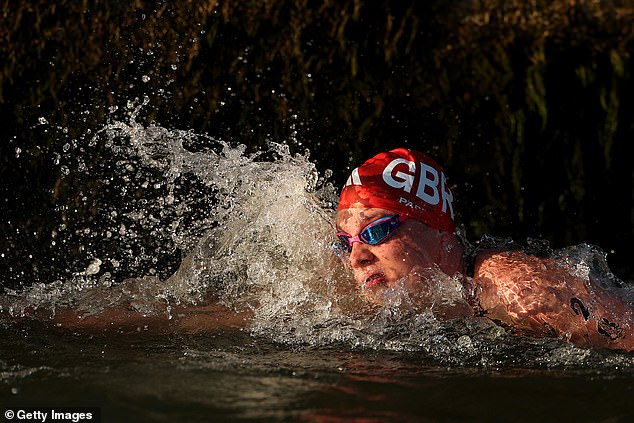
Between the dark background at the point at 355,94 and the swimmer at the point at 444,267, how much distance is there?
2.67m

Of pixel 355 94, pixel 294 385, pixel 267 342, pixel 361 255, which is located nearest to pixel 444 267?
pixel 361 255

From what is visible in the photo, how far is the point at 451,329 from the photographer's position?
4.67 m

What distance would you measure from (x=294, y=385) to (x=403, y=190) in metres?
1.78

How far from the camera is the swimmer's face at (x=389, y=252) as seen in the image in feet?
16.3

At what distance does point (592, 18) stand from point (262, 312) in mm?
4568

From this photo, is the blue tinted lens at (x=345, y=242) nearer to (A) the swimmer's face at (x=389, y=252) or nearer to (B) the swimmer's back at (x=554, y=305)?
(A) the swimmer's face at (x=389, y=252)

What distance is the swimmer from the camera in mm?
4461

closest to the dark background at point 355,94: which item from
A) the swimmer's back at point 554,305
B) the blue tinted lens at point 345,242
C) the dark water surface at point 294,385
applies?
the blue tinted lens at point 345,242

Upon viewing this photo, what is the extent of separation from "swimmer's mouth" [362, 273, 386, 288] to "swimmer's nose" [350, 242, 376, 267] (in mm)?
85

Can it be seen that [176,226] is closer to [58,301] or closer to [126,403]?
[58,301]

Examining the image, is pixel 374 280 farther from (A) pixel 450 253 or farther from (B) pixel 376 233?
(A) pixel 450 253

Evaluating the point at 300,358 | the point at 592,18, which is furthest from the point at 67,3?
the point at 300,358

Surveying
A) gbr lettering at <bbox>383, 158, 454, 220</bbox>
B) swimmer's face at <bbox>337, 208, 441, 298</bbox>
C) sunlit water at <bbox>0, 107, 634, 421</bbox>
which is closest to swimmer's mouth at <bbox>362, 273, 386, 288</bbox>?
swimmer's face at <bbox>337, 208, 441, 298</bbox>

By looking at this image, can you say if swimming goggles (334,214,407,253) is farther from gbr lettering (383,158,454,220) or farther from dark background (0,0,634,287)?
dark background (0,0,634,287)
